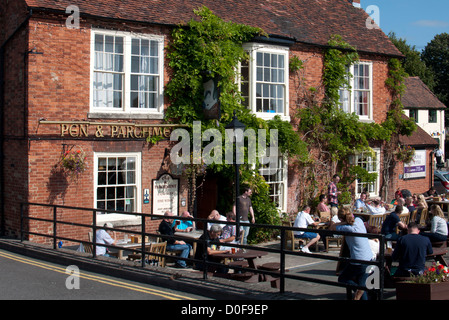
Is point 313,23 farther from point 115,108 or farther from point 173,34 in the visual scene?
point 115,108

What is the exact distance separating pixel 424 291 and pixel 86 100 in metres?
9.53

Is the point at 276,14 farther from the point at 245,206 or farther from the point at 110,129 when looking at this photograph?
the point at 110,129

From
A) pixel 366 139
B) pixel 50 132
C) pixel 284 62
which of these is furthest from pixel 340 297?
pixel 366 139

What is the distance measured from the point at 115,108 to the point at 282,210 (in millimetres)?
6729

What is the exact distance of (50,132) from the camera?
43.4ft

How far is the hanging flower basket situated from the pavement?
1.96 meters

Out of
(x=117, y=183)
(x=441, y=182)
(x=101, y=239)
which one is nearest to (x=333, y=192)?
(x=117, y=183)

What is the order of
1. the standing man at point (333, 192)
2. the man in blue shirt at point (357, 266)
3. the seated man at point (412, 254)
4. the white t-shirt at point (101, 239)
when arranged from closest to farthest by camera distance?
1. the man in blue shirt at point (357, 266)
2. the seated man at point (412, 254)
3. the white t-shirt at point (101, 239)
4. the standing man at point (333, 192)

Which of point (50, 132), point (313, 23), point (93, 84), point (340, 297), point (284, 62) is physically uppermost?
point (313, 23)

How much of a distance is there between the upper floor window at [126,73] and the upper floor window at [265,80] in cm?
298

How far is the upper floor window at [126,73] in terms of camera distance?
14084 millimetres

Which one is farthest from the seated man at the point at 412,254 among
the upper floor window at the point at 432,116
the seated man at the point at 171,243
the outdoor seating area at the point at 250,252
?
the upper floor window at the point at 432,116

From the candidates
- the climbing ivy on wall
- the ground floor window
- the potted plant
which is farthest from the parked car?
the potted plant

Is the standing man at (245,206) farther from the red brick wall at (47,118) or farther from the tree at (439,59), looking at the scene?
the tree at (439,59)
